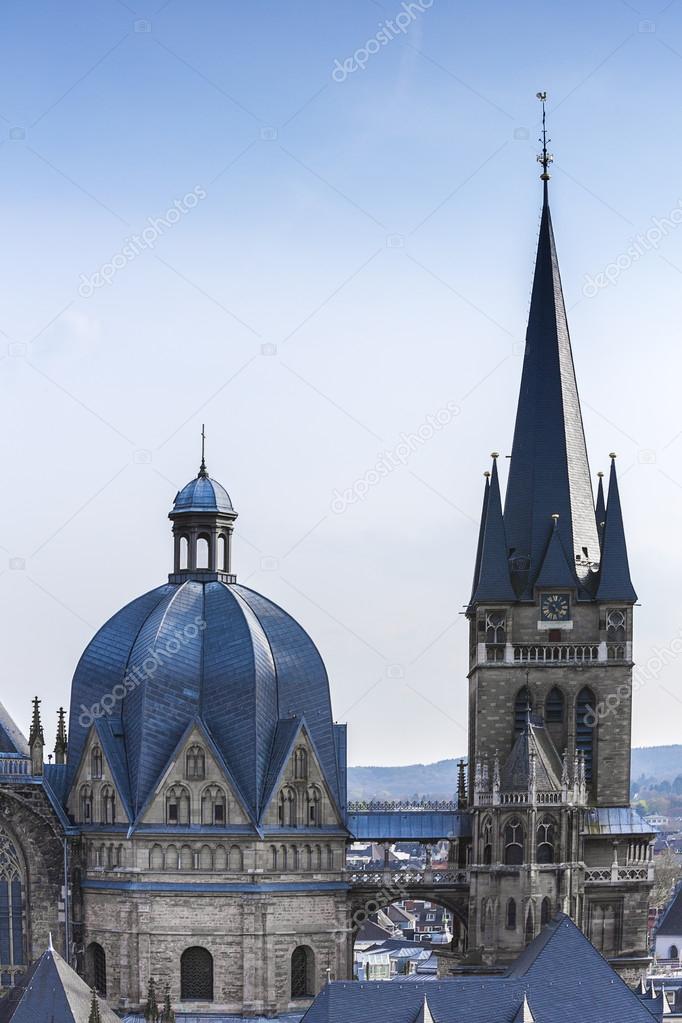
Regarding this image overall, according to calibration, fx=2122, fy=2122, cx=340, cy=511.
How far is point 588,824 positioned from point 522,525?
1444 cm

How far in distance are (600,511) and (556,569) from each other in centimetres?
581

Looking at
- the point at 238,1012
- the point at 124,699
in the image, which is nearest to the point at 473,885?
the point at 238,1012

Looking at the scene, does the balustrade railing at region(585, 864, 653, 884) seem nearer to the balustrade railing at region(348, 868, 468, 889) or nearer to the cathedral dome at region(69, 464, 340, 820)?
the balustrade railing at region(348, 868, 468, 889)

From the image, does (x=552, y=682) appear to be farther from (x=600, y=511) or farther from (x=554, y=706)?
(x=600, y=511)

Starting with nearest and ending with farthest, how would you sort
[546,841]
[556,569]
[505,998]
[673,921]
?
[505,998]
[546,841]
[556,569]
[673,921]

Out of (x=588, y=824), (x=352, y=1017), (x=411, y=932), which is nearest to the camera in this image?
(x=352, y=1017)

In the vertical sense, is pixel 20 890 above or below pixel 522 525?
below

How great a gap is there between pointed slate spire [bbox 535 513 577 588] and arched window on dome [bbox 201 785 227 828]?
60.3ft

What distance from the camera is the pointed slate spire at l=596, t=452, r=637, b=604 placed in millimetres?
98938

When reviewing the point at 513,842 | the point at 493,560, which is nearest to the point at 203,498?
the point at 493,560

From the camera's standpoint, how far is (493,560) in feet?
327

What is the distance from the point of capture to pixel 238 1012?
90750 mm

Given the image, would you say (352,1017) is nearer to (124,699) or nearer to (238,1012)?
(238,1012)

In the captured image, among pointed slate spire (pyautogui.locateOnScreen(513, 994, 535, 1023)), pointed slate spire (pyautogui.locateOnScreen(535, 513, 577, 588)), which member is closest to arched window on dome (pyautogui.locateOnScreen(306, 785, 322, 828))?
pointed slate spire (pyautogui.locateOnScreen(535, 513, 577, 588))
